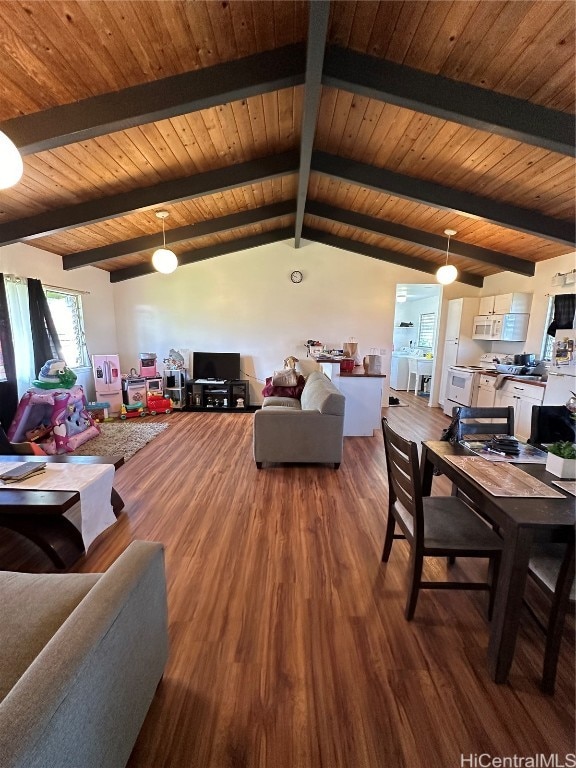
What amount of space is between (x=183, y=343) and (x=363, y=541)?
485 centimetres

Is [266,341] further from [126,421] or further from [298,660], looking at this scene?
[298,660]

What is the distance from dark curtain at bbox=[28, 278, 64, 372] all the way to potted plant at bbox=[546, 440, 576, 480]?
5018 mm

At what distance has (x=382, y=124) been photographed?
2566 mm

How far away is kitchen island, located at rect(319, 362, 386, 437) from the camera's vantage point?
4363mm

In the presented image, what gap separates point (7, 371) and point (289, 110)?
3.90 meters

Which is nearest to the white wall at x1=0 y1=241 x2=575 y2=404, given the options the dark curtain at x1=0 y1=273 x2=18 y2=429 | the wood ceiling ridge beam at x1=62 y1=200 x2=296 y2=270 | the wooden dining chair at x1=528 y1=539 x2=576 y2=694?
the wood ceiling ridge beam at x1=62 y1=200 x2=296 y2=270

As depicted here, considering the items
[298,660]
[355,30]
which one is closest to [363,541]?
[298,660]

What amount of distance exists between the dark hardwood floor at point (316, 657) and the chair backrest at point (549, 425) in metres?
1.04

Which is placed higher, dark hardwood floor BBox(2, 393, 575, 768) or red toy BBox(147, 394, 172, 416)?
red toy BBox(147, 394, 172, 416)

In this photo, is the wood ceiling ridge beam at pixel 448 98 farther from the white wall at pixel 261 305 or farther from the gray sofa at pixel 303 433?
the white wall at pixel 261 305

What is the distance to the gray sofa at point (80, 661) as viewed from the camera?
64 centimetres

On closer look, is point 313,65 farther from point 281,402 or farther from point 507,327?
point 507,327

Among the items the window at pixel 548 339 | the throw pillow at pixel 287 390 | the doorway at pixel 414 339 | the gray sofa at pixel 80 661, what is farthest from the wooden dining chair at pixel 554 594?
the doorway at pixel 414 339

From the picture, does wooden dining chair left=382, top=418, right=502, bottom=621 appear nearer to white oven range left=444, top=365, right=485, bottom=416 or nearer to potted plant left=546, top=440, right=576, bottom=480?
potted plant left=546, top=440, right=576, bottom=480
